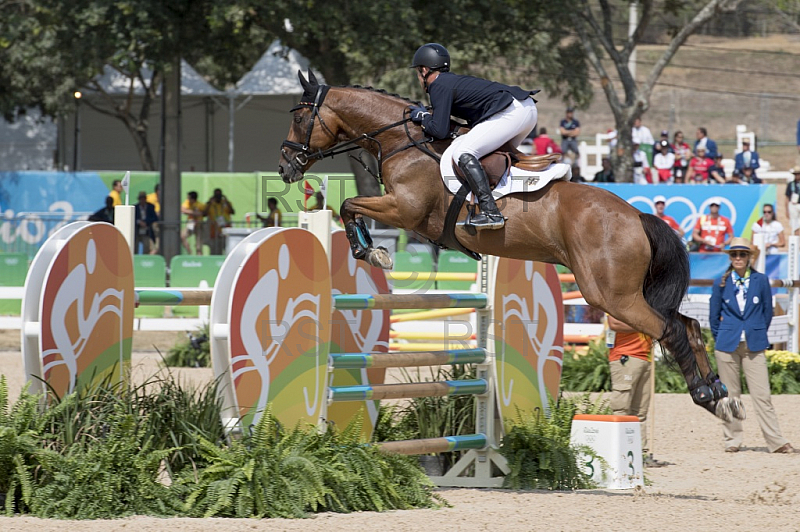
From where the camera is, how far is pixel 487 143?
6.27m

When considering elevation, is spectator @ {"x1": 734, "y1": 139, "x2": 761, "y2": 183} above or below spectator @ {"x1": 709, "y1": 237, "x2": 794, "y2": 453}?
above

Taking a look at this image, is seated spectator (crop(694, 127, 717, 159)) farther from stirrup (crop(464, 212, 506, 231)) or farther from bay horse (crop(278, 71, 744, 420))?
stirrup (crop(464, 212, 506, 231))

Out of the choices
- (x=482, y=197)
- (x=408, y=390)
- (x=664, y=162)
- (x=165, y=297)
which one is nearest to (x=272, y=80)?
(x=664, y=162)

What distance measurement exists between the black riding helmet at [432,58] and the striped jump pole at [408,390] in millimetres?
1941

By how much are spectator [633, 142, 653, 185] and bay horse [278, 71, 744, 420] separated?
1535 centimetres

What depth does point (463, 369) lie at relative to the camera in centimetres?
721

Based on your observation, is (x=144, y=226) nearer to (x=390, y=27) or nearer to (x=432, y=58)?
(x=390, y=27)

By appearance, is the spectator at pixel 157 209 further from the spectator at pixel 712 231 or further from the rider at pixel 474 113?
the rider at pixel 474 113

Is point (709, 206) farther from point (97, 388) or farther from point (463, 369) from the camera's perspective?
point (97, 388)

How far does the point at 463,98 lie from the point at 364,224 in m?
0.98

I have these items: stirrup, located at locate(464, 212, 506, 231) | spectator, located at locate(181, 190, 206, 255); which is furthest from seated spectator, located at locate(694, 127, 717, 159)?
stirrup, located at locate(464, 212, 506, 231)

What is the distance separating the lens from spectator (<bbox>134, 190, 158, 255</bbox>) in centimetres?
1838

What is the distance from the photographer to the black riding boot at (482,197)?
6.11 meters

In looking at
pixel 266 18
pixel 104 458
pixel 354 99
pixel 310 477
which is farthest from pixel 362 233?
pixel 266 18
